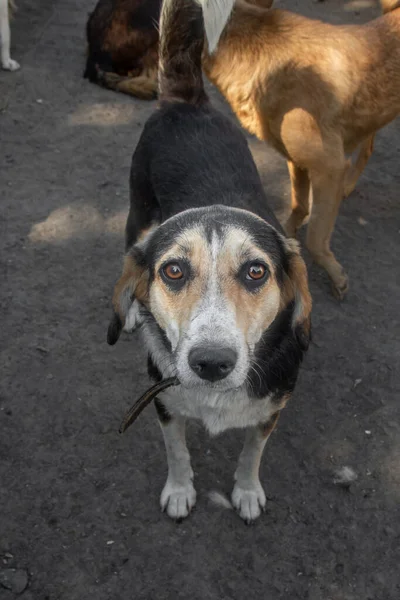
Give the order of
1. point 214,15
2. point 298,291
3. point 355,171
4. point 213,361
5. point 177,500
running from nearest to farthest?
1. point 213,361
2. point 298,291
3. point 177,500
4. point 214,15
5. point 355,171

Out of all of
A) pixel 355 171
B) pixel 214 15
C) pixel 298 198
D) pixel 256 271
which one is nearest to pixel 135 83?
pixel 355 171

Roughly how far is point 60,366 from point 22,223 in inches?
53.1

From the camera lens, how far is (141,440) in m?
3.18

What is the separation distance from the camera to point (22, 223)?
14.4ft

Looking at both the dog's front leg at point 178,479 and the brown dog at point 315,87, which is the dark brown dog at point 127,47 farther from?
the dog's front leg at point 178,479

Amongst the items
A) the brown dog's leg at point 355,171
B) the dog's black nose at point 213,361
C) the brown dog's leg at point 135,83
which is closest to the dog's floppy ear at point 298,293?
the dog's black nose at point 213,361

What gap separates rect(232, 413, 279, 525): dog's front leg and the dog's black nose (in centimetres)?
85

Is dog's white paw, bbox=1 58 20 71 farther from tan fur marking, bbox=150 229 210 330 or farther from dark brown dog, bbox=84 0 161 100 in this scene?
tan fur marking, bbox=150 229 210 330

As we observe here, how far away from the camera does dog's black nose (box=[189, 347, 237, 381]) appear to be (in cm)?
196

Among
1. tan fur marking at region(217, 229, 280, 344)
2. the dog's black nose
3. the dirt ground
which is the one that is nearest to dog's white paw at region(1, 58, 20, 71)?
the dirt ground

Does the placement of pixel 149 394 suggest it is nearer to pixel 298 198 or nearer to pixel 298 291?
pixel 298 291

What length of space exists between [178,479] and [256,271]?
1.17 meters

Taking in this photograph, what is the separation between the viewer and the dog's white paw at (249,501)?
287 cm

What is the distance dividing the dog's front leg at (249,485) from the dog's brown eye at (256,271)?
0.85m
